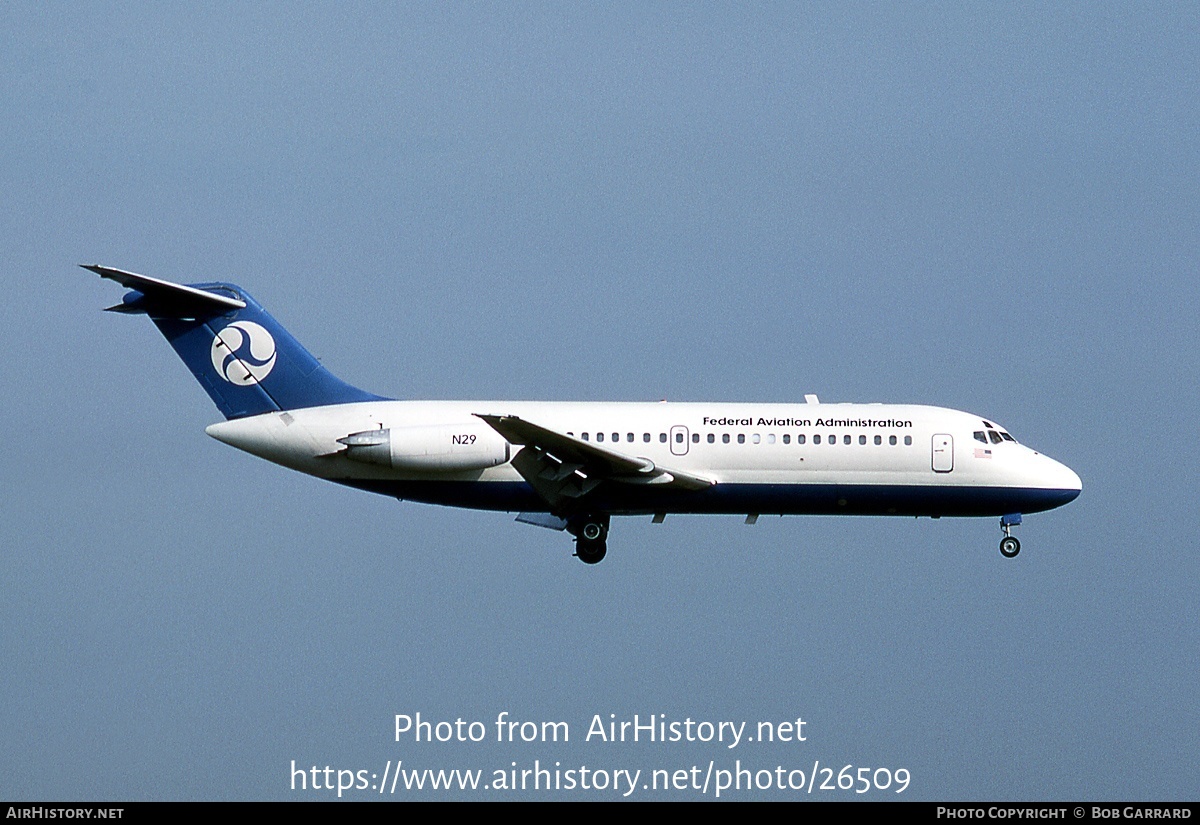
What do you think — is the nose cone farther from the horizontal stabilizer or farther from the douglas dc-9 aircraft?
the horizontal stabilizer

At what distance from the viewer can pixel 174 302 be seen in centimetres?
4734

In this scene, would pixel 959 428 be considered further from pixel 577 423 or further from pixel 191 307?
pixel 191 307

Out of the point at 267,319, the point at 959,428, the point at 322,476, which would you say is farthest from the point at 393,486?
the point at 959,428

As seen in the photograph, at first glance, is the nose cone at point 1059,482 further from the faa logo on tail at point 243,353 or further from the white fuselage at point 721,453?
the faa logo on tail at point 243,353

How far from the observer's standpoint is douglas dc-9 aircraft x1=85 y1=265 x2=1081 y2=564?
46.4 m

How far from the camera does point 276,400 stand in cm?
4728

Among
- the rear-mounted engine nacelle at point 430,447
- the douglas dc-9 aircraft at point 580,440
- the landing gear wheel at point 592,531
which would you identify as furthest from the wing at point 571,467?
the landing gear wheel at point 592,531

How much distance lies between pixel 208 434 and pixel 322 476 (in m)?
2.84

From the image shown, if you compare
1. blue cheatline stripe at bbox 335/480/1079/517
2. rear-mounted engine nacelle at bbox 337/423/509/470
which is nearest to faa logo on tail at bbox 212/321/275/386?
rear-mounted engine nacelle at bbox 337/423/509/470

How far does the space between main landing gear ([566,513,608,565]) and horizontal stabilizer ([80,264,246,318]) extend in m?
9.48

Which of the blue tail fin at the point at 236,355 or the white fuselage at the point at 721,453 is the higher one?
the blue tail fin at the point at 236,355

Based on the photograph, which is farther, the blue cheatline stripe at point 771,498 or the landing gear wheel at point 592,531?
the landing gear wheel at point 592,531

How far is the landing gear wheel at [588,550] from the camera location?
4753 cm

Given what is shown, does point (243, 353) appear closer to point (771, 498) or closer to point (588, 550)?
point (588, 550)
